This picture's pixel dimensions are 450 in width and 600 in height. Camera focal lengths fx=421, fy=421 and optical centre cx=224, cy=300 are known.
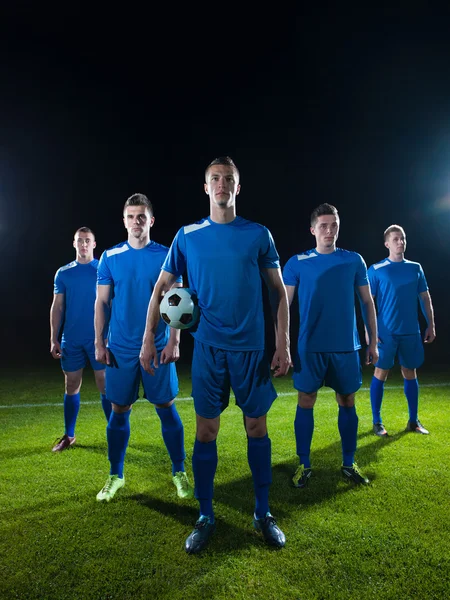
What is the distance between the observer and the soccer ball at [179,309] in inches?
91.8

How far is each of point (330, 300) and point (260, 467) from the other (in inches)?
54.5

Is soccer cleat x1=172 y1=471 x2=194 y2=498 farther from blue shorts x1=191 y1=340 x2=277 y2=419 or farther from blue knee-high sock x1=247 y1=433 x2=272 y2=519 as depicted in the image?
blue shorts x1=191 y1=340 x2=277 y2=419

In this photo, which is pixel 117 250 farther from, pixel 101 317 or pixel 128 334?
pixel 128 334

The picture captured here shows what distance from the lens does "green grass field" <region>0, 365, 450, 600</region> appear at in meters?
1.98

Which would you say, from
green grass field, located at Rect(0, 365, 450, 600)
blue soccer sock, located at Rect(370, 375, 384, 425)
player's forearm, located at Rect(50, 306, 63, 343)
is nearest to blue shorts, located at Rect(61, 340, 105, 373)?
player's forearm, located at Rect(50, 306, 63, 343)

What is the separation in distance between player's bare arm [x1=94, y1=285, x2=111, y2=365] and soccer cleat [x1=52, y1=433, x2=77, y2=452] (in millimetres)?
1498

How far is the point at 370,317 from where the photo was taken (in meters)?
3.34

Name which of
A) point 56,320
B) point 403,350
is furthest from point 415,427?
point 56,320

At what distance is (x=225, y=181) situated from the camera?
2.33 m

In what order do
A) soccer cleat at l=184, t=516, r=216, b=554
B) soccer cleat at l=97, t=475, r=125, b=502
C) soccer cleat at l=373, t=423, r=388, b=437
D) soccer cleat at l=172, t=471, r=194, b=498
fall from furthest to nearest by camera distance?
soccer cleat at l=373, t=423, r=388, b=437, soccer cleat at l=172, t=471, r=194, b=498, soccer cleat at l=97, t=475, r=125, b=502, soccer cleat at l=184, t=516, r=216, b=554

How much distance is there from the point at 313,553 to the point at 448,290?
16.9 metres

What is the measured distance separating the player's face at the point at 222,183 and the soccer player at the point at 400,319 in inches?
107

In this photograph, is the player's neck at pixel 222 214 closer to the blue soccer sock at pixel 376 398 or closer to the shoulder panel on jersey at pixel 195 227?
the shoulder panel on jersey at pixel 195 227

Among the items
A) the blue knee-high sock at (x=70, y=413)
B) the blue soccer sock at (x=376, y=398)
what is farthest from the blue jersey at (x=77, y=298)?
the blue soccer sock at (x=376, y=398)
